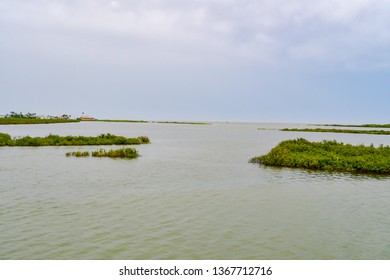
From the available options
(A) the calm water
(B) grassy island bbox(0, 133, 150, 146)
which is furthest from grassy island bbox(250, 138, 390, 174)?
(B) grassy island bbox(0, 133, 150, 146)

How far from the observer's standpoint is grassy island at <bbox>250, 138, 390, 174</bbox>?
27.5 m

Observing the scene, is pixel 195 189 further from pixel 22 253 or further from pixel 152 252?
pixel 22 253

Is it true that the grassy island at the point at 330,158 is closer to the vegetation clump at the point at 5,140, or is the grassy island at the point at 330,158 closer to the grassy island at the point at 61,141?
the grassy island at the point at 61,141

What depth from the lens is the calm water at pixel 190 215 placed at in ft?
36.4

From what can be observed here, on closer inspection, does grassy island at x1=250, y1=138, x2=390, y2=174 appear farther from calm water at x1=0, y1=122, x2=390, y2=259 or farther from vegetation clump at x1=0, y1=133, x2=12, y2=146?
vegetation clump at x1=0, y1=133, x2=12, y2=146

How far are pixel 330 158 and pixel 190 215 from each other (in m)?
18.2

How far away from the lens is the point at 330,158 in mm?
29047

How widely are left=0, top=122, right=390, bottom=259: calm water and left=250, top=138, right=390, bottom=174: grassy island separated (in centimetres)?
258

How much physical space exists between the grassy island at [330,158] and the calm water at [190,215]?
8.45ft

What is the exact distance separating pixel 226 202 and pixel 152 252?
23.6 feet

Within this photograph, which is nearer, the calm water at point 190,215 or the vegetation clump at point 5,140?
the calm water at point 190,215

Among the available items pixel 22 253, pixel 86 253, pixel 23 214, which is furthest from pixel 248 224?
pixel 23 214

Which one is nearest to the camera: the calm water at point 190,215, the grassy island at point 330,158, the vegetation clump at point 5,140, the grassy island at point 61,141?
the calm water at point 190,215

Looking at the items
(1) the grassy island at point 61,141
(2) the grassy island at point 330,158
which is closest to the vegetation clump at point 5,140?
(1) the grassy island at point 61,141
